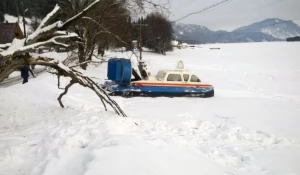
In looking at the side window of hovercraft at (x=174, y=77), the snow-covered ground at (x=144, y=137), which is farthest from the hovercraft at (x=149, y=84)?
the snow-covered ground at (x=144, y=137)

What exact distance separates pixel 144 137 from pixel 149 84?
29.5ft

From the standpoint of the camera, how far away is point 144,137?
7582 mm

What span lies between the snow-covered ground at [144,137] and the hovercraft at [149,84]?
2.99 ft

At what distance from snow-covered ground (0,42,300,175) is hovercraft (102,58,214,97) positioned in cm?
91

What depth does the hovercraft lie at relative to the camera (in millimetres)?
16109

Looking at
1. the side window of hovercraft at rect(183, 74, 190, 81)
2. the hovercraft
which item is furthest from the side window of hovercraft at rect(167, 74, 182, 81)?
the side window of hovercraft at rect(183, 74, 190, 81)

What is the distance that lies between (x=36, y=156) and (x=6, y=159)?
0.57 metres

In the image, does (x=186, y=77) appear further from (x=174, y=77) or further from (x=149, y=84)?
(x=149, y=84)

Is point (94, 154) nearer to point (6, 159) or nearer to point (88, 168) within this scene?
point (88, 168)

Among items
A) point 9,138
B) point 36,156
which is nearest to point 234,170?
point 36,156

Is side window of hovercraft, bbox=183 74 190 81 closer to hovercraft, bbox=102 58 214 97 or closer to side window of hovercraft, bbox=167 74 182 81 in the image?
hovercraft, bbox=102 58 214 97

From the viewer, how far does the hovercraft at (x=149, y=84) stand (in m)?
16.1

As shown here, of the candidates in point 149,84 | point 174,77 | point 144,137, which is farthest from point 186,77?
point 144,137

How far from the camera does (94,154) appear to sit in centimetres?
532
